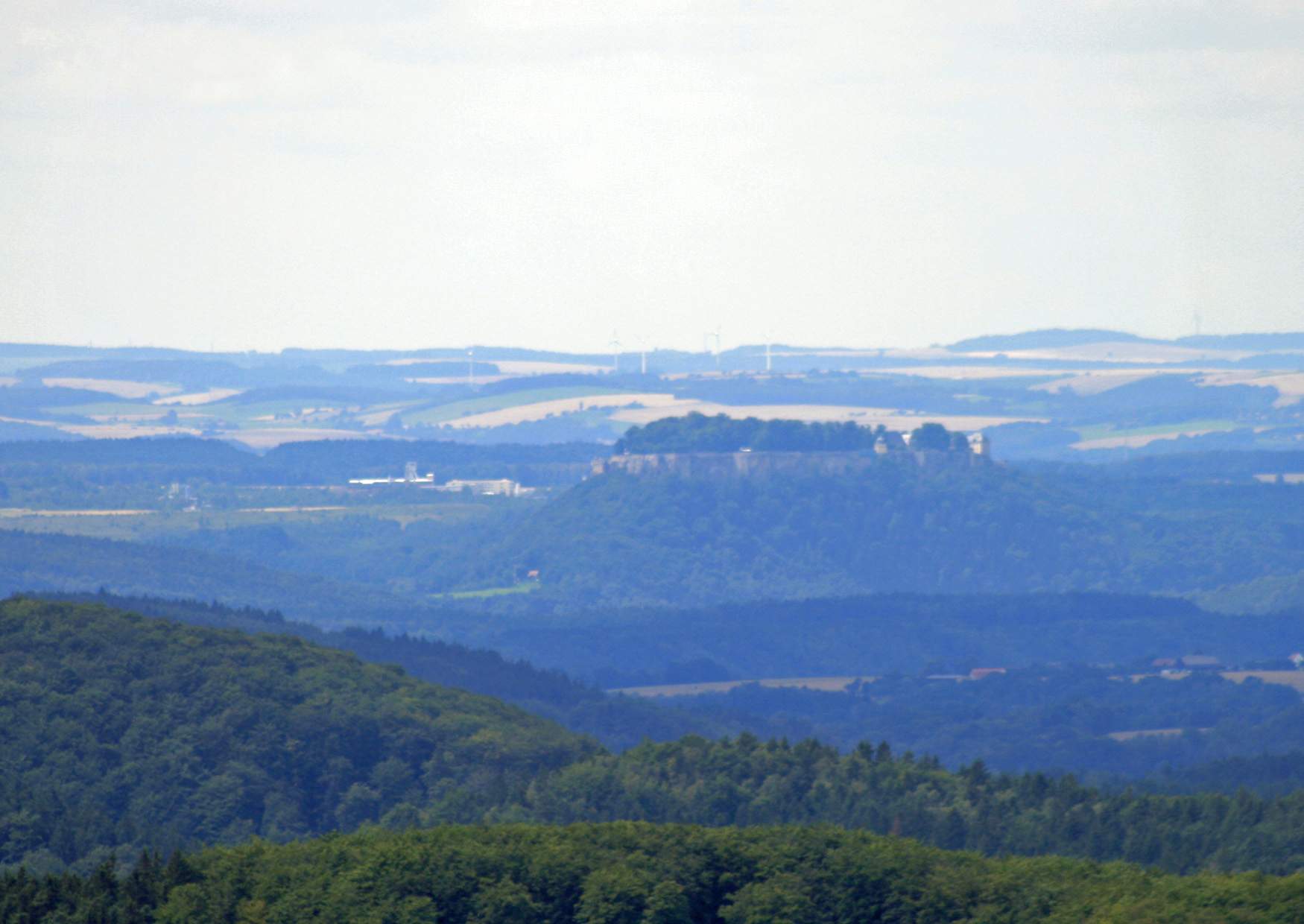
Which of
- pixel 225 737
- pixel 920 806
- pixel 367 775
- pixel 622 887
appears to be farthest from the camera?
pixel 225 737

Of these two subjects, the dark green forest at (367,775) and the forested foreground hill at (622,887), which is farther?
the dark green forest at (367,775)

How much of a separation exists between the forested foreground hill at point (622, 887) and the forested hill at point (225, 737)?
37612 millimetres

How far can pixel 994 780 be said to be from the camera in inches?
5669

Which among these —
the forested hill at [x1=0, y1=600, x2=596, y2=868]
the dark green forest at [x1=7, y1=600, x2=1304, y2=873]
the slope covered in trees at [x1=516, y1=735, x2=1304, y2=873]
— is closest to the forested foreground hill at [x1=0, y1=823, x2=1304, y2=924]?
the dark green forest at [x1=7, y1=600, x2=1304, y2=873]

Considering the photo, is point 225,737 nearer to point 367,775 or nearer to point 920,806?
point 367,775

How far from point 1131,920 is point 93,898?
31.1 metres

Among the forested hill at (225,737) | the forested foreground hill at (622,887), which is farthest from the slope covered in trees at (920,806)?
the forested foreground hill at (622,887)

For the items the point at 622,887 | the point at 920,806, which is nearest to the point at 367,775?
the point at 920,806

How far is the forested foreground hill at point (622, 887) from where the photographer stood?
89.6 m

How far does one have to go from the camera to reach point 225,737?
152875 mm

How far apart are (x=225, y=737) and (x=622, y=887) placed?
64.4 meters

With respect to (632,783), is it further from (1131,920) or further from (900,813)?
(1131,920)

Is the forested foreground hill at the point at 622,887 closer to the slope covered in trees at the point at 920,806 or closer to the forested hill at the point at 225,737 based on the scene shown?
the slope covered in trees at the point at 920,806

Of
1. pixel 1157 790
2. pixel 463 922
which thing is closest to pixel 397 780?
pixel 1157 790
